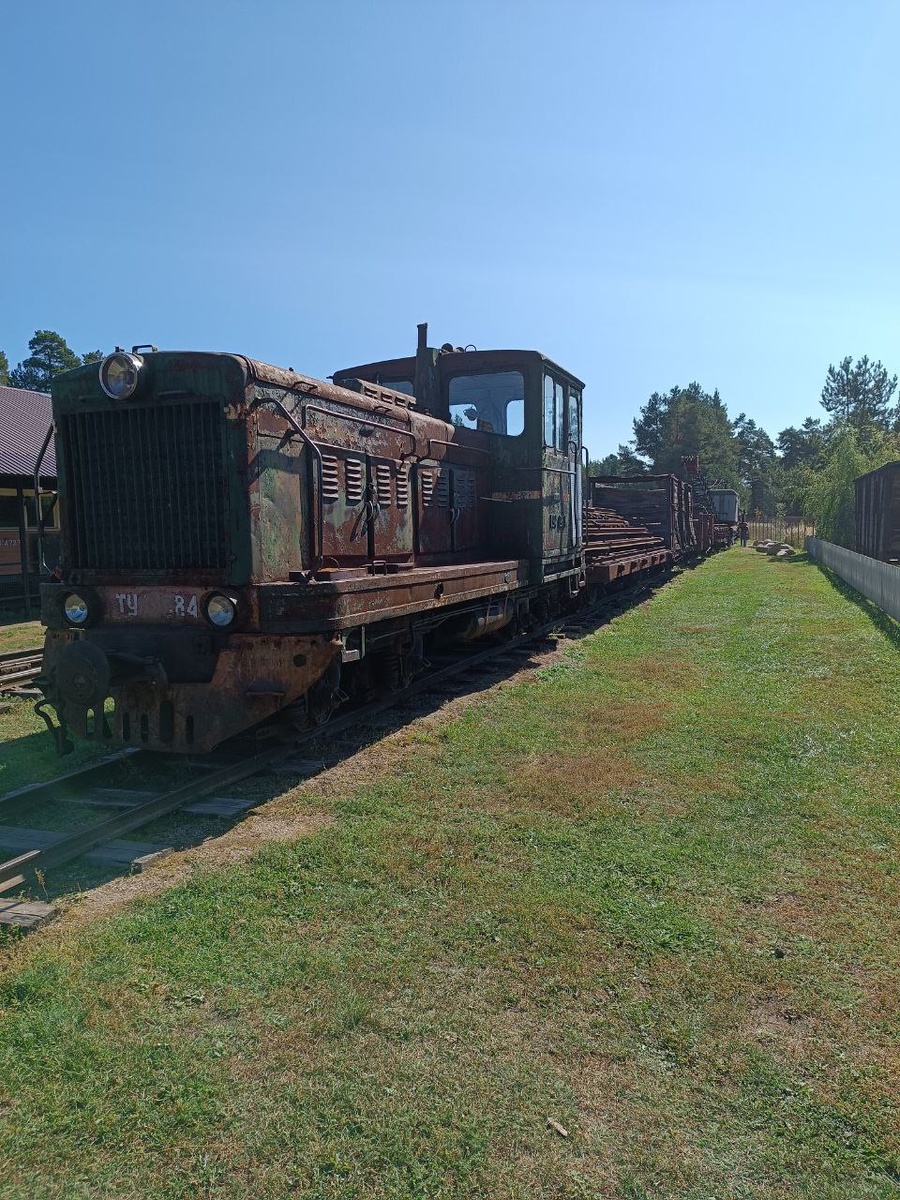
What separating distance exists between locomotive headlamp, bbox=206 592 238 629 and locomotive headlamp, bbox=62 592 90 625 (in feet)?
3.42

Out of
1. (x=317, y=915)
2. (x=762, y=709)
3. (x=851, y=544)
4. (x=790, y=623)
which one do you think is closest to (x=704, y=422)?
(x=851, y=544)

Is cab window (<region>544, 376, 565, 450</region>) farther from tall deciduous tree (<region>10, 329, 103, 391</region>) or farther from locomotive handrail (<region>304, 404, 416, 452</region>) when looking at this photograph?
tall deciduous tree (<region>10, 329, 103, 391</region>)

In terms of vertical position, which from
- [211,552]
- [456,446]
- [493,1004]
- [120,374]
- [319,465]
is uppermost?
[120,374]

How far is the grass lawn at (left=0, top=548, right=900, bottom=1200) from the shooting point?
245cm

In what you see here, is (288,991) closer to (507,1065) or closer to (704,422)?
(507,1065)

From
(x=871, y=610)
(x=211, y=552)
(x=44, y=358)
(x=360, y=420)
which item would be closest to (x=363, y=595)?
(x=211, y=552)

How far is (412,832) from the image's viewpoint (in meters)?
4.88

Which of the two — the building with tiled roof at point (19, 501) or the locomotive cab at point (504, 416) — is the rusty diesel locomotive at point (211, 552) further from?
the building with tiled roof at point (19, 501)

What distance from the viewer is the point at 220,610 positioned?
560 cm

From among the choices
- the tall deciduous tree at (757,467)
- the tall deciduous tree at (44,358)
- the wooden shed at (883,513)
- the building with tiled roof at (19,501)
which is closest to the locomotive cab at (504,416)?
the building with tiled roof at (19,501)

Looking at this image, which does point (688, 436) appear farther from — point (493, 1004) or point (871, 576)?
point (493, 1004)

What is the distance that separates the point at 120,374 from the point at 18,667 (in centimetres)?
537

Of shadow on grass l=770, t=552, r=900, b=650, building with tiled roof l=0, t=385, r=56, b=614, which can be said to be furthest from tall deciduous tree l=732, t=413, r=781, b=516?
building with tiled roof l=0, t=385, r=56, b=614

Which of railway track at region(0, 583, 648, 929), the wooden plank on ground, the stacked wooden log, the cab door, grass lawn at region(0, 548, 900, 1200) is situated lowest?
grass lawn at region(0, 548, 900, 1200)
